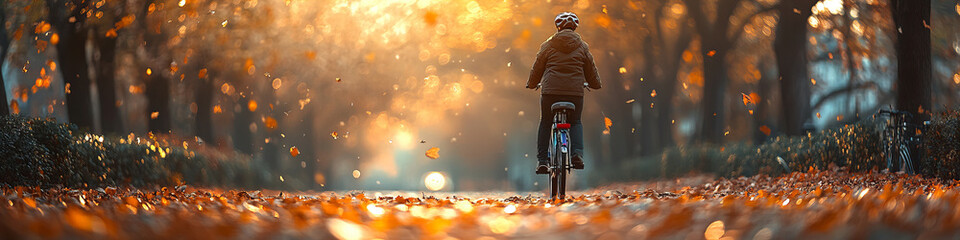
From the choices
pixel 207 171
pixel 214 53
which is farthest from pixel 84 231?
pixel 214 53

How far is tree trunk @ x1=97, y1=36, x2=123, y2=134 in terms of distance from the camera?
18.4m

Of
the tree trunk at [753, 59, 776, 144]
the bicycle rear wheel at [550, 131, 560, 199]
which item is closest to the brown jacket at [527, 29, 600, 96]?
the bicycle rear wheel at [550, 131, 560, 199]

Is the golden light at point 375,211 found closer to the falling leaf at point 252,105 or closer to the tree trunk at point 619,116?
the tree trunk at point 619,116

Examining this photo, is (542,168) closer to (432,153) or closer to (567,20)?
(567,20)

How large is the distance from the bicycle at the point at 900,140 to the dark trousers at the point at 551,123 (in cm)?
629

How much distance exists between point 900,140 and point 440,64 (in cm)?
2421

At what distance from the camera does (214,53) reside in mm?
24031

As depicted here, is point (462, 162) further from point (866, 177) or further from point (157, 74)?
point (866, 177)

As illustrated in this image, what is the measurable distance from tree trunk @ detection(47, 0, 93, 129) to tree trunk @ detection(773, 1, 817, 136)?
46.9 ft

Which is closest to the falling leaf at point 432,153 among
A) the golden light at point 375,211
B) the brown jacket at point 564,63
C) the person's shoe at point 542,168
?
the person's shoe at point 542,168

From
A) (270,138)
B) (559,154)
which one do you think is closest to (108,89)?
(559,154)

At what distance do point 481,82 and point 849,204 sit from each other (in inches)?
1332

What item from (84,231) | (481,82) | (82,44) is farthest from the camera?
(481,82)

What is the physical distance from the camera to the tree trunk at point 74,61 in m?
16.7
